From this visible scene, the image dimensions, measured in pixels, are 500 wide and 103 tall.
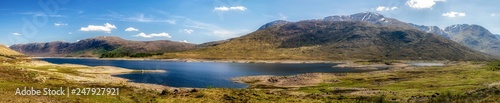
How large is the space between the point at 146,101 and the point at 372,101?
31.0 m

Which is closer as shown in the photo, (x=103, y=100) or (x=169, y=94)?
(x=103, y=100)

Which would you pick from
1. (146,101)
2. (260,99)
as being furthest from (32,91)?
(260,99)

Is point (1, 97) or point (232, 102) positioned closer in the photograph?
point (1, 97)

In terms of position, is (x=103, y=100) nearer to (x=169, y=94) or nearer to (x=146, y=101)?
(x=146, y=101)

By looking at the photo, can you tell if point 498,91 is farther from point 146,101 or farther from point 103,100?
point 103,100

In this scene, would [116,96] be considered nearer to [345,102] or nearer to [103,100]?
[103,100]

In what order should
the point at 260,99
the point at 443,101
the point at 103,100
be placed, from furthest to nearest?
the point at 260,99 < the point at 443,101 < the point at 103,100

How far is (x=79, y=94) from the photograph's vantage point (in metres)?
48.8

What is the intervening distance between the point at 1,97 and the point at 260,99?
3104 cm

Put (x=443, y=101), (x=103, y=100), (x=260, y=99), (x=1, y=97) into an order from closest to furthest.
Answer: (x=1, y=97) < (x=103, y=100) < (x=443, y=101) < (x=260, y=99)

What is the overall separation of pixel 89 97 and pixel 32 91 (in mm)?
7799

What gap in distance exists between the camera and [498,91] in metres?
46.3

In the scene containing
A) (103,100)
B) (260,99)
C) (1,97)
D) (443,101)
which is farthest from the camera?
(260,99)

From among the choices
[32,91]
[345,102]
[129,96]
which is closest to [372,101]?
[345,102]
